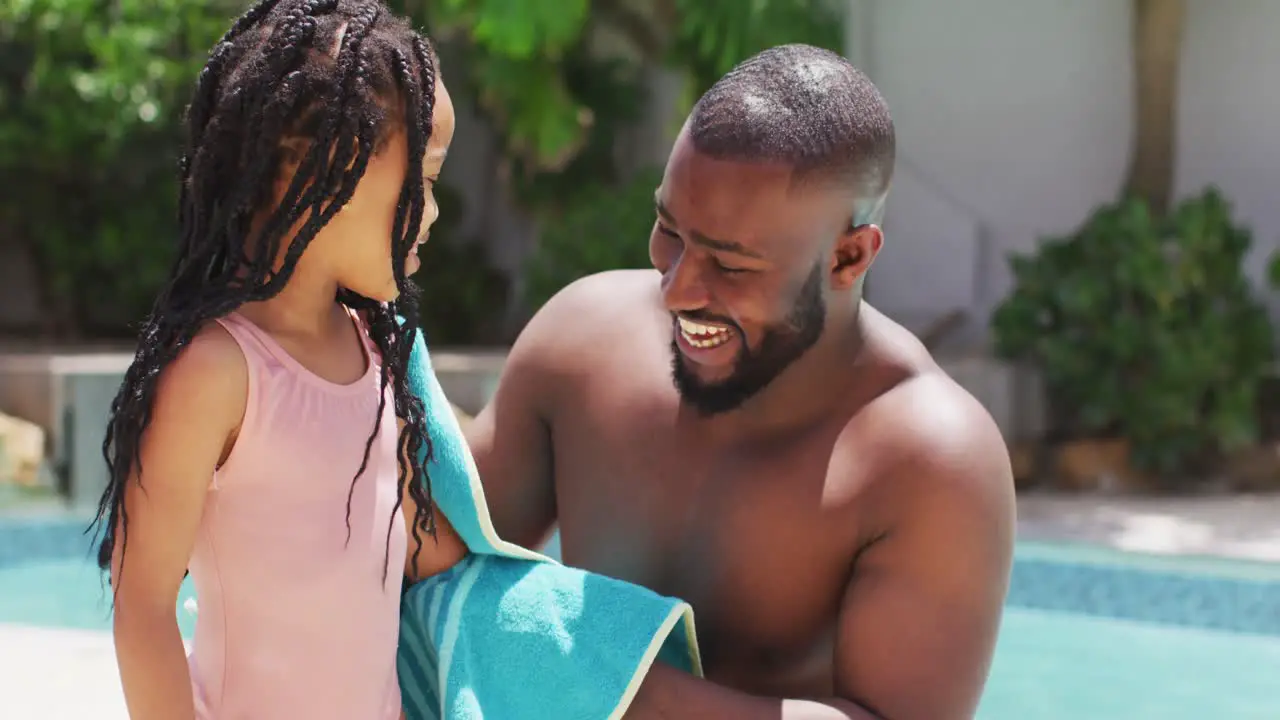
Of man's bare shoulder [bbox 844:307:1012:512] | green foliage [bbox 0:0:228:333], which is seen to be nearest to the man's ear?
man's bare shoulder [bbox 844:307:1012:512]

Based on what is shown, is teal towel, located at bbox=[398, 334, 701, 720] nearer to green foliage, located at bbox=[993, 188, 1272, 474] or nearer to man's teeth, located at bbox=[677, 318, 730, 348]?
man's teeth, located at bbox=[677, 318, 730, 348]

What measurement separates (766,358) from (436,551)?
53cm

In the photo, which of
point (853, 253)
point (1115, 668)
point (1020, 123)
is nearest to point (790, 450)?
point (853, 253)

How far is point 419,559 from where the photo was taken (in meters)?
2.17

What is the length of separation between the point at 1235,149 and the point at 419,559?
343 inches

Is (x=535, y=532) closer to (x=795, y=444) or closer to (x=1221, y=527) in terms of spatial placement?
(x=795, y=444)

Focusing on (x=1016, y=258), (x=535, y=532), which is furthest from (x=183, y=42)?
(x=535, y=532)

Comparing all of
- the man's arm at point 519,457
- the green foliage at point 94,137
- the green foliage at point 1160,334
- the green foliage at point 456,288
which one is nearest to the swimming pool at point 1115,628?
the green foliage at point 1160,334

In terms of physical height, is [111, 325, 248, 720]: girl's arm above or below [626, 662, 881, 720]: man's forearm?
above

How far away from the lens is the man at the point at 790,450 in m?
2.03

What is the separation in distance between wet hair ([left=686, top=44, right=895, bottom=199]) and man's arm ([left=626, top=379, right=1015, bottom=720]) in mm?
375

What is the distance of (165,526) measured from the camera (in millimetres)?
1636

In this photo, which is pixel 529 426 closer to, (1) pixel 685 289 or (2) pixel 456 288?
Result: (1) pixel 685 289

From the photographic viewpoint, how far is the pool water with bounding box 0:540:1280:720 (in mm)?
5375
